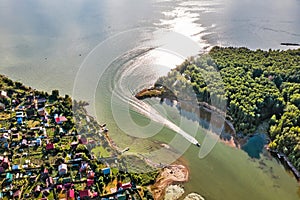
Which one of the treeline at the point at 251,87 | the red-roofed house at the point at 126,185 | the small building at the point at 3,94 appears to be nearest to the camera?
the red-roofed house at the point at 126,185

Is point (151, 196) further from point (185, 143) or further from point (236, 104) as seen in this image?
point (236, 104)

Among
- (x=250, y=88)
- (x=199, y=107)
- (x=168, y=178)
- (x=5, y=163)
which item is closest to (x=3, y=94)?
(x=5, y=163)

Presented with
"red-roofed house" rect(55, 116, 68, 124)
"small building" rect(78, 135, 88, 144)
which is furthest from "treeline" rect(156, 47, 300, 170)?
"small building" rect(78, 135, 88, 144)

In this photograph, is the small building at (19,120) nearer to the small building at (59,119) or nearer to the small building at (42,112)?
the small building at (42,112)

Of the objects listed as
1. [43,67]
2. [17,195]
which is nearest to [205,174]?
[17,195]

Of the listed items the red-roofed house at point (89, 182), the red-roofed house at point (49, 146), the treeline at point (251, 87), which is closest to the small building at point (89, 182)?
the red-roofed house at point (89, 182)

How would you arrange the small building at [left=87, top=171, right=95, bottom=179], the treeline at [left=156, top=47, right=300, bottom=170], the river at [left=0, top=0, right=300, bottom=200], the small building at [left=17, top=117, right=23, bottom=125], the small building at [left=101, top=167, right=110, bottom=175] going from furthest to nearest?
the treeline at [left=156, top=47, right=300, bottom=170]
the small building at [left=17, top=117, right=23, bottom=125]
the river at [left=0, top=0, right=300, bottom=200]
the small building at [left=101, top=167, right=110, bottom=175]
the small building at [left=87, top=171, right=95, bottom=179]

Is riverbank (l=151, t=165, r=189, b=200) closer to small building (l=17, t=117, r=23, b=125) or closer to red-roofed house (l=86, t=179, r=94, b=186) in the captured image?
red-roofed house (l=86, t=179, r=94, b=186)

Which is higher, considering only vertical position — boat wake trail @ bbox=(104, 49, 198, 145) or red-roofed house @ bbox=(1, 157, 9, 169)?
boat wake trail @ bbox=(104, 49, 198, 145)

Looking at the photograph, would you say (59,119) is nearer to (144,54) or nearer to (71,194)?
(71,194)
